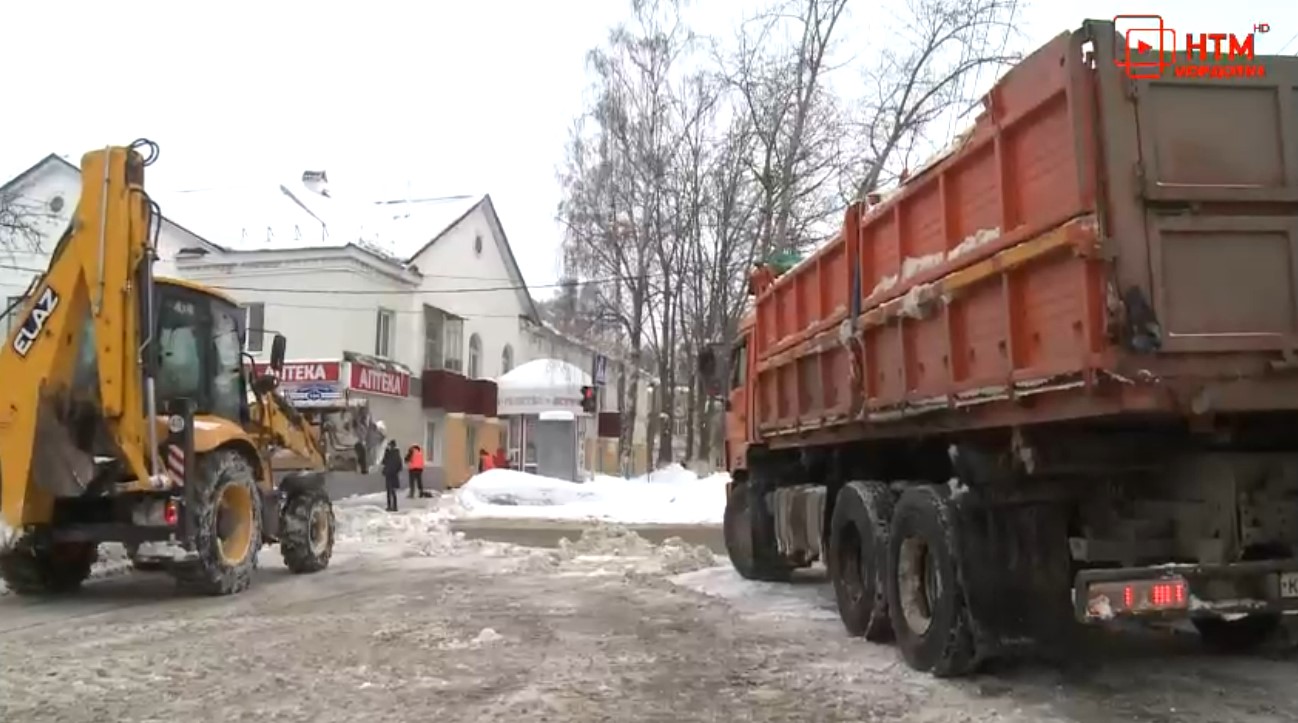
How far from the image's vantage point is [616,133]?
33219mm

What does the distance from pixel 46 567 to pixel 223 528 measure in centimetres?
170

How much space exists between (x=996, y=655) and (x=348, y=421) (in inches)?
414

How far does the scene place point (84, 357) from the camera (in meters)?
10.2

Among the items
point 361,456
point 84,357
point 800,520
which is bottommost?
point 800,520

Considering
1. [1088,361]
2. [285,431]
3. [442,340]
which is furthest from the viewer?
[442,340]

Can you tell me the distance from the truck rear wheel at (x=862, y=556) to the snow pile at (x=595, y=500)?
50.5 feet

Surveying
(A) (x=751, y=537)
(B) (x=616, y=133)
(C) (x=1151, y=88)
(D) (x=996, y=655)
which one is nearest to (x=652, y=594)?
(A) (x=751, y=537)

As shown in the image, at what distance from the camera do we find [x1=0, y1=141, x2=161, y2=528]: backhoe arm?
9.83m

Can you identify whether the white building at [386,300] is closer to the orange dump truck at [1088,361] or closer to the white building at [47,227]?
the white building at [47,227]

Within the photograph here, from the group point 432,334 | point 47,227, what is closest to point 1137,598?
point 432,334

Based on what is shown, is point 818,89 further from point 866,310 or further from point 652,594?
point 866,310

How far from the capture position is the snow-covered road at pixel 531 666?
618 centimetres

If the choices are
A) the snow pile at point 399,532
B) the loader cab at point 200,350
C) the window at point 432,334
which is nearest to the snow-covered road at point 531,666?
the loader cab at point 200,350

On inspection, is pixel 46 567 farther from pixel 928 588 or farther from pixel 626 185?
pixel 626 185
